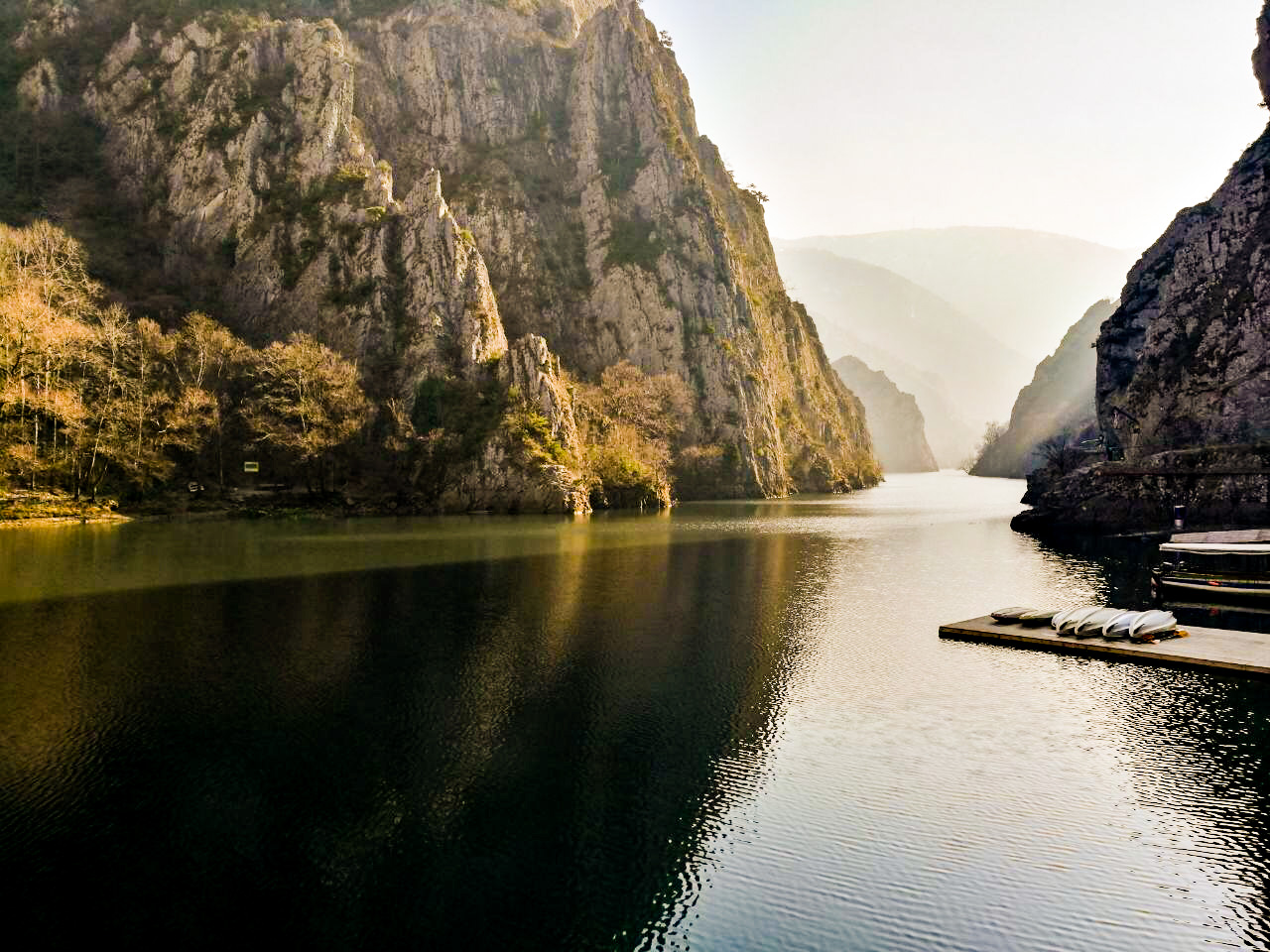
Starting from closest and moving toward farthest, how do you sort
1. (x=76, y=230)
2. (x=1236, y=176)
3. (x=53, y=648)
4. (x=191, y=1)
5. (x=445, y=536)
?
(x=53, y=648)
(x=445, y=536)
(x=1236, y=176)
(x=76, y=230)
(x=191, y=1)

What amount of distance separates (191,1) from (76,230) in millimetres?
56317

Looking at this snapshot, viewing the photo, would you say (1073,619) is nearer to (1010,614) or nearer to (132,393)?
(1010,614)

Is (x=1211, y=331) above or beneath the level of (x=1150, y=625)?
above

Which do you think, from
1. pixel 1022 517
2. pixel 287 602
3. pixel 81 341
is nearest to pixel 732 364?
pixel 1022 517

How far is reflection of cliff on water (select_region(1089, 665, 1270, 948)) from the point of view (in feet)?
36.1

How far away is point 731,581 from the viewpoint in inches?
1538

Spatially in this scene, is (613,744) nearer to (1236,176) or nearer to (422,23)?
(1236,176)

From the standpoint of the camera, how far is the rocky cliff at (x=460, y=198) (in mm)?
107312

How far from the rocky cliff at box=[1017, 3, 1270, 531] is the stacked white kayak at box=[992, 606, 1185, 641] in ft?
151

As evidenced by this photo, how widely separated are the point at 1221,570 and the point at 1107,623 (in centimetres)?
1524

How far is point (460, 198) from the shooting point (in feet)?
443

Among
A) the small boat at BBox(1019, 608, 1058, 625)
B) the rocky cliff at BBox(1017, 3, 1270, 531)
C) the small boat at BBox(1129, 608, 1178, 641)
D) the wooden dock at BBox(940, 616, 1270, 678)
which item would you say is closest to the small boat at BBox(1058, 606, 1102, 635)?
the wooden dock at BBox(940, 616, 1270, 678)

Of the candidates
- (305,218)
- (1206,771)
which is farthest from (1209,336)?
(305,218)

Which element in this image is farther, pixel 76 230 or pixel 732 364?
pixel 732 364
